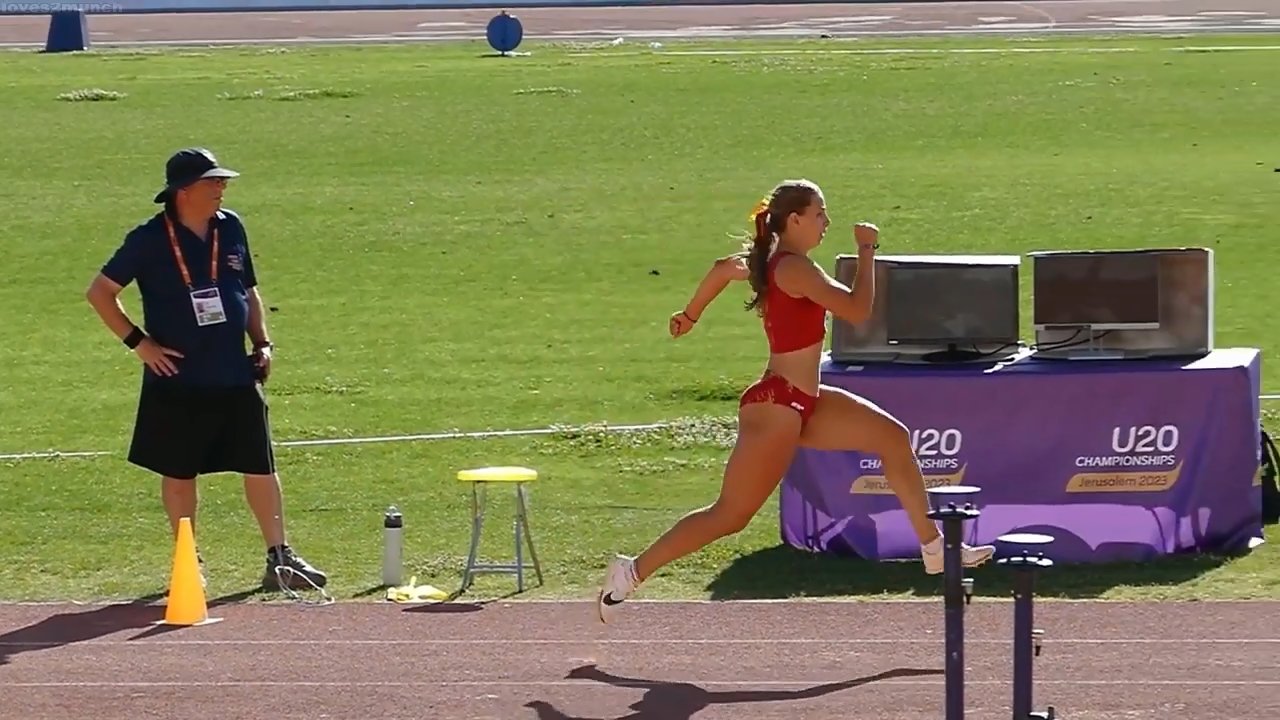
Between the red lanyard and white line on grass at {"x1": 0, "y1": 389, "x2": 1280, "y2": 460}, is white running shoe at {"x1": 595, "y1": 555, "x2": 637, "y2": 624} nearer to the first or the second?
the red lanyard

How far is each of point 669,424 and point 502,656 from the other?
5683 millimetres

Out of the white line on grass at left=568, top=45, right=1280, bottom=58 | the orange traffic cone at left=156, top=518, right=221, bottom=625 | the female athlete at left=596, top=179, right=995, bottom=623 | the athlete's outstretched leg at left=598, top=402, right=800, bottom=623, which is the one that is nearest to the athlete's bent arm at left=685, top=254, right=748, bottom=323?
the female athlete at left=596, top=179, right=995, bottom=623

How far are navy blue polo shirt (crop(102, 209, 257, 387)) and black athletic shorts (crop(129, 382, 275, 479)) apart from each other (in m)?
0.08

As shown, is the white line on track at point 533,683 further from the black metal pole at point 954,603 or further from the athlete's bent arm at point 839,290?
the athlete's bent arm at point 839,290

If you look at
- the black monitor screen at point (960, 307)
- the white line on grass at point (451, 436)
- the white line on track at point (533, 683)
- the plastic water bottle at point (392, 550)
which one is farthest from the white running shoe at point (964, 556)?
the white line on grass at point (451, 436)

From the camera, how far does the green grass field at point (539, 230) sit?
38.1 ft

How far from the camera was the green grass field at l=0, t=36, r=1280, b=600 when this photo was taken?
38.1 ft

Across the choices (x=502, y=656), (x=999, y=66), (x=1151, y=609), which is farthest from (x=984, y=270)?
(x=999, y=66)

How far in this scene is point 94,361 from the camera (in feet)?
58.4

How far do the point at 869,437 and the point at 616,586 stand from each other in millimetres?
1154

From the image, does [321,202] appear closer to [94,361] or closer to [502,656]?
[94,361]

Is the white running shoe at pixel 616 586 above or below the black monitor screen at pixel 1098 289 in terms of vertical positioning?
below

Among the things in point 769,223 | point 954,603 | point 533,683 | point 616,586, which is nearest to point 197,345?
point 616,586

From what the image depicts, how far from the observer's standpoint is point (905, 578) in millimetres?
10070
